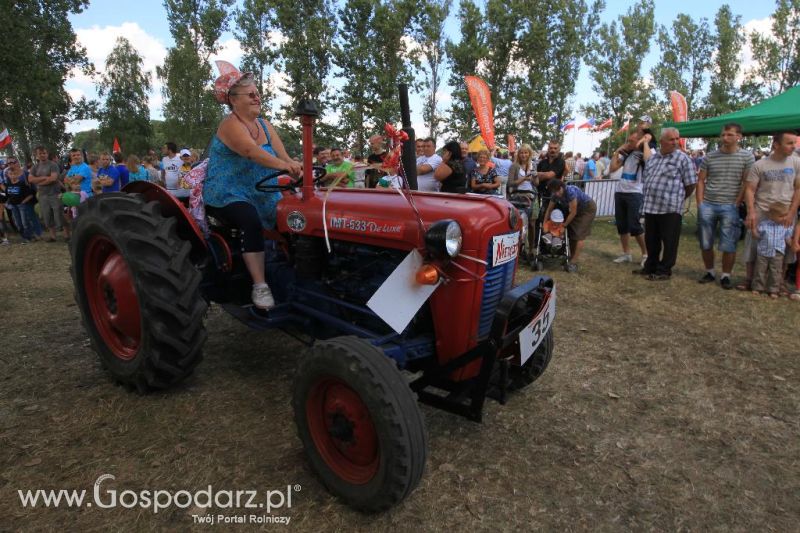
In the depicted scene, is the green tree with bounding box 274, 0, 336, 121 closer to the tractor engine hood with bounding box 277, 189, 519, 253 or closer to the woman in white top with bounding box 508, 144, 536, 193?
the woman in white top with bounding box 508, 144, 536, 193

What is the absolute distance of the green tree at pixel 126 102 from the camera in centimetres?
3106

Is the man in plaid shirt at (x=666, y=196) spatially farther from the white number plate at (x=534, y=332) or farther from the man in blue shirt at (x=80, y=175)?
the man in blue shirt at (x=80, y=175)

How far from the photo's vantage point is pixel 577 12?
27609 mm

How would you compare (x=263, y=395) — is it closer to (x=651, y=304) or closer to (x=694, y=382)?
(x=694, y=382)

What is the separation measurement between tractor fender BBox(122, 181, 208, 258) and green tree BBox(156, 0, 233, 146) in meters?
25.1

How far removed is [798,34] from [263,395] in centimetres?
3696

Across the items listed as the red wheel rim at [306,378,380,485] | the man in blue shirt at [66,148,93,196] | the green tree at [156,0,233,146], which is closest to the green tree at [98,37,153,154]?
the green tree at [156,0,233,146]

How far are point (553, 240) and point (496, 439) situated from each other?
4.62 meters

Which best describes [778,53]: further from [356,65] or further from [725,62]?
[356,65]

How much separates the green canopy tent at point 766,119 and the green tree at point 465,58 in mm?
14249

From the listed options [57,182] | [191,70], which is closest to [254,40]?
[191,70]

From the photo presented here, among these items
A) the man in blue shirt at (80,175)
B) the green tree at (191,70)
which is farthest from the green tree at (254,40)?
the man in blue shirt at (80,175)

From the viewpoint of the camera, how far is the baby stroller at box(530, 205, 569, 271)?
6836 millimetres

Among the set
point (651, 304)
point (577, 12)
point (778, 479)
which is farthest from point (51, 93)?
point (577, 12)
